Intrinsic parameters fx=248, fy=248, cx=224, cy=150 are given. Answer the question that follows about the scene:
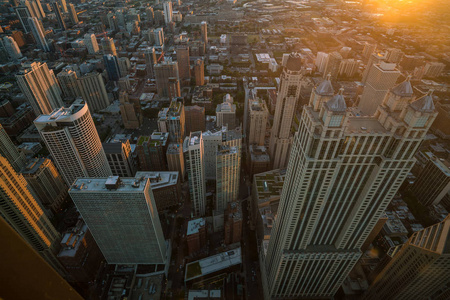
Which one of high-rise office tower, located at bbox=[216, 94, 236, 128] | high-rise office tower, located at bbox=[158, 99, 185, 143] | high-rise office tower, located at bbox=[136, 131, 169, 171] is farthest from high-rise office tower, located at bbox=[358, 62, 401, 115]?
high-rise office tower, located at bbox=[136, 131, 169, 171]

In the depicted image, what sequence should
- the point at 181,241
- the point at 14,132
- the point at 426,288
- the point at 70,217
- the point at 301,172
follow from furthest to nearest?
the point at 14,132 < the point at 70,217 < the point at 181,241 < the point at 426,288 < the point at 301,172

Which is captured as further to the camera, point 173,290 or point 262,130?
point 262,130

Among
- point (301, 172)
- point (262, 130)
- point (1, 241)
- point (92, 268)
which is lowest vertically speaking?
point (92, 268)

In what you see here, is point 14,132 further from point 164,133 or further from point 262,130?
point 262,130

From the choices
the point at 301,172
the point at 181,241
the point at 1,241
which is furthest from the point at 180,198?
the point at 1,241

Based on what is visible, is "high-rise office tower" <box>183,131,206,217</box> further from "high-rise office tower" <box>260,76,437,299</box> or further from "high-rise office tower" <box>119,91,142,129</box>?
"high-rise office tower" <box>119,91,142,129</box>

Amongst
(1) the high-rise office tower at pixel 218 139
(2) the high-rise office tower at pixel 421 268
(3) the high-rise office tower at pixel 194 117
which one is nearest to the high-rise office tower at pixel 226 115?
(3) the high-rise office tower at pixel 194 117
